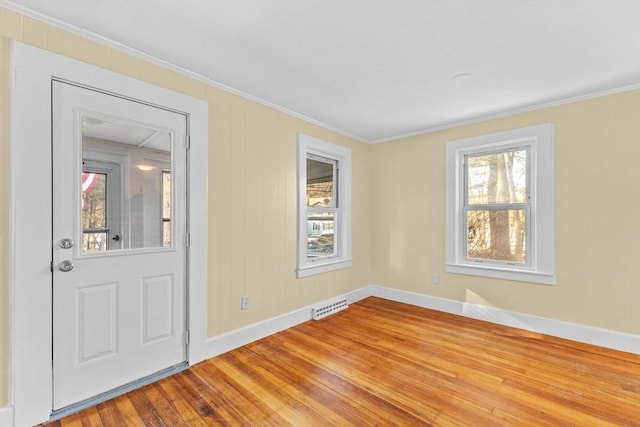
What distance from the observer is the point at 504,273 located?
329 centimetres

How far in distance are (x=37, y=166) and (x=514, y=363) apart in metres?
3.66

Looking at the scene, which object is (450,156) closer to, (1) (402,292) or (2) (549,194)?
(2) (549,194)

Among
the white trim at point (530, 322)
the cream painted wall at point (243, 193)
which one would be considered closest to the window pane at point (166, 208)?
the cream painted wall at point (243, 193)

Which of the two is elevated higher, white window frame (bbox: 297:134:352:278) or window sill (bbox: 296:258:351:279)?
white window frame (bbox: 297:134:352:278)

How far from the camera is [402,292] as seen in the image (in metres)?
4.14

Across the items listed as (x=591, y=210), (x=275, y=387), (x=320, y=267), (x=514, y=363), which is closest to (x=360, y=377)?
(x=275, y=387)

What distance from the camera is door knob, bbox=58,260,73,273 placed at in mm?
1812

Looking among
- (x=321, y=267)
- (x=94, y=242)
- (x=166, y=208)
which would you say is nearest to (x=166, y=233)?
(x=166, y=208)

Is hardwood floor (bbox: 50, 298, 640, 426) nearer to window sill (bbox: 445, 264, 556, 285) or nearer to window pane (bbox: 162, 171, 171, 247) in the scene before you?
window sill (bbox: 445, 264, 556, 285)

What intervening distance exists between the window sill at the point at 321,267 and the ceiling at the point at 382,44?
185cm

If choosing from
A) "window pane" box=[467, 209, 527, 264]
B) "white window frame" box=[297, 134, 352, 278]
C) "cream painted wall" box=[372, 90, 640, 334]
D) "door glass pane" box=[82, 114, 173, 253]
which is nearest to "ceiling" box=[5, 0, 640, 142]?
"cream painted wall" box=[372, 90, 640, 334]

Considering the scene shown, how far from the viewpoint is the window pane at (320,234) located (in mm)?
3746

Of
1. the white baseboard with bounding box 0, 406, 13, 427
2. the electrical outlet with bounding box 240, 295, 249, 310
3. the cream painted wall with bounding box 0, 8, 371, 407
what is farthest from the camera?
the electrical outlet with bounding box 240, 295, 249, 310

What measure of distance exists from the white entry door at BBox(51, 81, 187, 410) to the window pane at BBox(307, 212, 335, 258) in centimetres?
A: 167
